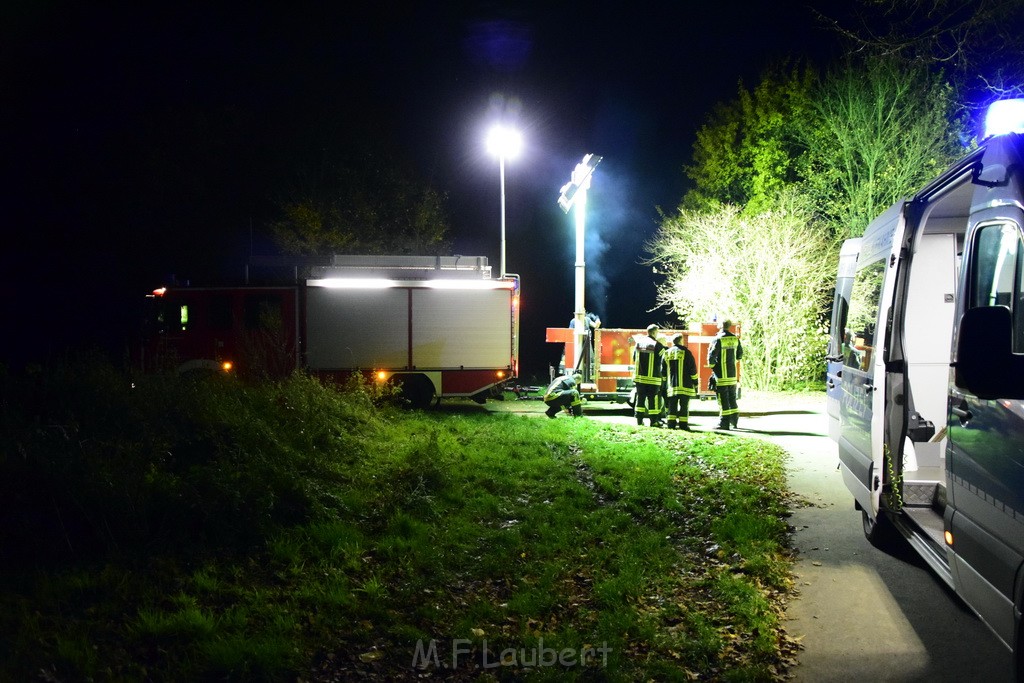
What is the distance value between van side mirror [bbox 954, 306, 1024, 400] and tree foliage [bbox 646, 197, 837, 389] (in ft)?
51.8

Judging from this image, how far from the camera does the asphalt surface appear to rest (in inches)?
177

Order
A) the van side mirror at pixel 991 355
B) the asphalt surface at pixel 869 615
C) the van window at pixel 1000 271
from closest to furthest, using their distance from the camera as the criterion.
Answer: the van side mirror at pixel 991 355
the van window at pixel 1000 271
the asphalt surface at pixel 869 615

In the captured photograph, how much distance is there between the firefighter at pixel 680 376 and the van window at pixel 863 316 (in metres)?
4.69

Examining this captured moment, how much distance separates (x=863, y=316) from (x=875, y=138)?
17.0 meters

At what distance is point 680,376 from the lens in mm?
12508

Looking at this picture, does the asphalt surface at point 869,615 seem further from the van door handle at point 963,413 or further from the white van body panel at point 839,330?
the van door handle at point 963,413

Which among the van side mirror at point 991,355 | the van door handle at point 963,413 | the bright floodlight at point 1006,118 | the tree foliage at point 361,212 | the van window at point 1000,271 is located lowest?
the van door handle at point 963,413

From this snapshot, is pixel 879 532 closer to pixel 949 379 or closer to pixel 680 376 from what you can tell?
pixel 949 379

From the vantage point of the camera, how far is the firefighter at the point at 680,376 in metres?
12.5

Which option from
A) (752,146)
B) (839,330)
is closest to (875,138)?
(752,146)

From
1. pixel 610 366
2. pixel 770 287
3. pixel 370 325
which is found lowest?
pixel 610 366

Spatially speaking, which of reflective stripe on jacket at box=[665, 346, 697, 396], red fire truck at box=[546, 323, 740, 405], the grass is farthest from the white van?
red fire truck at box=[546, 323, 740, 405]

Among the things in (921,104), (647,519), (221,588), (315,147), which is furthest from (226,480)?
(315,147)

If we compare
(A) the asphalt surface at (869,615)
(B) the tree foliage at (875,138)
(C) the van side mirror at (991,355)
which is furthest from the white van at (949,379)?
(B) the tree foliage at (875,138)
